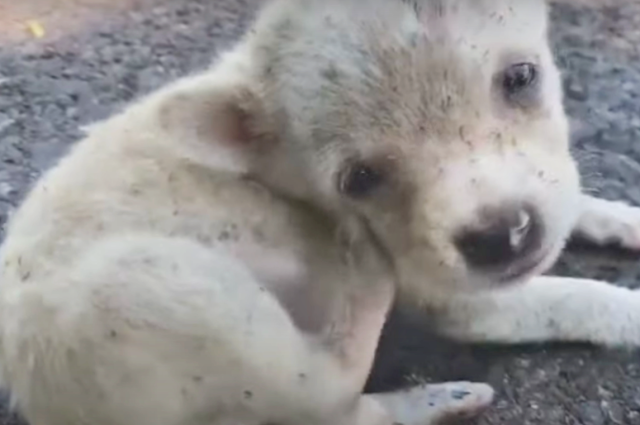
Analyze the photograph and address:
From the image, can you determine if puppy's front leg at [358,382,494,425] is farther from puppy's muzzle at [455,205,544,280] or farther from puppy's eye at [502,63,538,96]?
puppy's eye at [502,63,538,96]

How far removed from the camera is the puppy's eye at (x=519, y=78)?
2570 mm

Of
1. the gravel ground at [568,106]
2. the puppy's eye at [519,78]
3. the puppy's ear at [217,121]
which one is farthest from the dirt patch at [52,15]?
the puppy's eye at [519,78]

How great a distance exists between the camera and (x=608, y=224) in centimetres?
329

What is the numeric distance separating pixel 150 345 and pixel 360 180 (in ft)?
1.55

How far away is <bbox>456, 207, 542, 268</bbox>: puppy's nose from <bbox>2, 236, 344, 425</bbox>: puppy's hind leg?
1.32ft

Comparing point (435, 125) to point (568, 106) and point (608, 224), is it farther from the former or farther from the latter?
point (568, 106)

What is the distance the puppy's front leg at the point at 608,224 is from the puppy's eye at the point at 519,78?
669 mm

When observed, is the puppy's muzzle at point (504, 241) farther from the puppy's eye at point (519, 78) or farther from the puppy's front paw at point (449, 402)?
the puppy's front paw at point (449, 402)

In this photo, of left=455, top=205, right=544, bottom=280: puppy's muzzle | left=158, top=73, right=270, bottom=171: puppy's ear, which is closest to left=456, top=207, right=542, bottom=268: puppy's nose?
left=455, top=205, right=544, bottom=280: puppy's muzzle

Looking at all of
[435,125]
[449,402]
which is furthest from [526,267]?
[449,402]

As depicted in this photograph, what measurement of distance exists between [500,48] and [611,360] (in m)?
0.77

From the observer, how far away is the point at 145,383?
101 inches

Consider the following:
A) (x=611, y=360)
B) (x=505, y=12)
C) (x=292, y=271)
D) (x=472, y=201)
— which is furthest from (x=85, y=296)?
(x=611, y=360)

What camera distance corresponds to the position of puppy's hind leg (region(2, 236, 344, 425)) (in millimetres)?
2564
